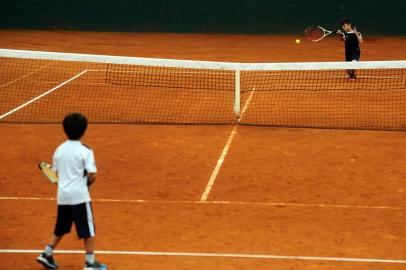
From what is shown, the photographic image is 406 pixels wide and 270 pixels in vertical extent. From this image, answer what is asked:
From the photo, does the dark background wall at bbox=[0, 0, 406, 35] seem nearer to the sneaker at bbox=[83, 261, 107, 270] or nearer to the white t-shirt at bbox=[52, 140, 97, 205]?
the white t-shirt at bbox=[52, 140, 97, 205]

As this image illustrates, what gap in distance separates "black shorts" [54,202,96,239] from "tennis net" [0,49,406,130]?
7.36m

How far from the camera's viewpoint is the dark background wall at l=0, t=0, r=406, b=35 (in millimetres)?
30125

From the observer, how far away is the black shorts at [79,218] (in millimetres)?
7547

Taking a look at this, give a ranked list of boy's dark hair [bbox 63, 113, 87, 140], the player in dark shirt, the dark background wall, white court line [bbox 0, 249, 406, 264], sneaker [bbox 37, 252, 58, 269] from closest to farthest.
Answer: boy's dark hair [bbox 63, 113, 87, 140]
sneaker [bbox 37, 252, 58, 269]
white court line [bbox 0, 249, 406, 264]
the player in dark shirt
the dark background wall

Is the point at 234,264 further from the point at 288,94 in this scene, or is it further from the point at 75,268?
the point at 288,94

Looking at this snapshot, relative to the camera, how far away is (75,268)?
7867mm

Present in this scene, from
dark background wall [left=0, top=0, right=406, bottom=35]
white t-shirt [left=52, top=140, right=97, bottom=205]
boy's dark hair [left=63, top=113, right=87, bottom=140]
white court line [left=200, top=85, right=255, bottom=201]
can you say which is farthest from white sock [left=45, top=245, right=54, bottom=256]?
dark background wall [left=0, top=0, right=406, bottom=35]

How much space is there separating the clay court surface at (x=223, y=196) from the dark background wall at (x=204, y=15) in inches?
656

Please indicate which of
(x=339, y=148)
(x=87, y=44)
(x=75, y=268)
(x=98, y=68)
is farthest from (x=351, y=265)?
(x=87, y=44)

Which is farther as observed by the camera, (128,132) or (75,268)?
(128,132)

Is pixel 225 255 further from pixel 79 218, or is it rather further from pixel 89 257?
pixel 79 218

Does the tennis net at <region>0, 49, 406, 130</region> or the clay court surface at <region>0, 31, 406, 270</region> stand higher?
the clay court surface at <region>0, 31, 406, 270</region>

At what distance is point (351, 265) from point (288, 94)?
10579 mm

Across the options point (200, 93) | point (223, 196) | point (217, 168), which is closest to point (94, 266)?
point (223, 196)
